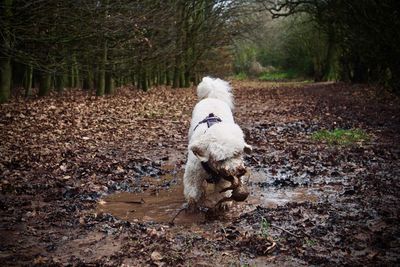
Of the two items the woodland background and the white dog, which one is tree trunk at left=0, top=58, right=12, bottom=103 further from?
the white dog

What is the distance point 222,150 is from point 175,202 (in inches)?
58.1

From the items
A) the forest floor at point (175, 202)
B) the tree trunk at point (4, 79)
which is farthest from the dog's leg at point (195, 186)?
the tree trunk at point (4, 79)

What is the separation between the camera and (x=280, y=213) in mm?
5523

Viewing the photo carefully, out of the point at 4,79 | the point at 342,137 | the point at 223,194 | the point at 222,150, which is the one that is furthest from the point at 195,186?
the point at 4,79

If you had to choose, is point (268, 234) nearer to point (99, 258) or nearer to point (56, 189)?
point (99, 258)

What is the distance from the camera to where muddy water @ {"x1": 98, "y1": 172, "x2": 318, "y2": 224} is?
5.71 m

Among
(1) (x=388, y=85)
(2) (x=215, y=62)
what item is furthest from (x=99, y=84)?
(2) (x=215, y=62)

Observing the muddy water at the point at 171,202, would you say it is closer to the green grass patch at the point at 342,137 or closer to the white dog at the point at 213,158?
the white dog at the point at 213,158

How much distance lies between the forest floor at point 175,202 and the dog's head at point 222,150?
699mm

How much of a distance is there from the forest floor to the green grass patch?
21 centimetres

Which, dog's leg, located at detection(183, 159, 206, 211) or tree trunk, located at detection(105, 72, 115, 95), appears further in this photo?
tree trunk, located at detection(105, 72, 115, 95)

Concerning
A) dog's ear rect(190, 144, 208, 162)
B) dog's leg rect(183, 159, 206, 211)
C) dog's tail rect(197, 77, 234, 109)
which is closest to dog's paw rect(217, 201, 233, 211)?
dog's leg rect(183, 159, 206, 211)

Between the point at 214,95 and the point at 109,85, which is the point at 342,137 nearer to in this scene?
the point at 214,95

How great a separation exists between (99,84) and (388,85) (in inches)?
530
